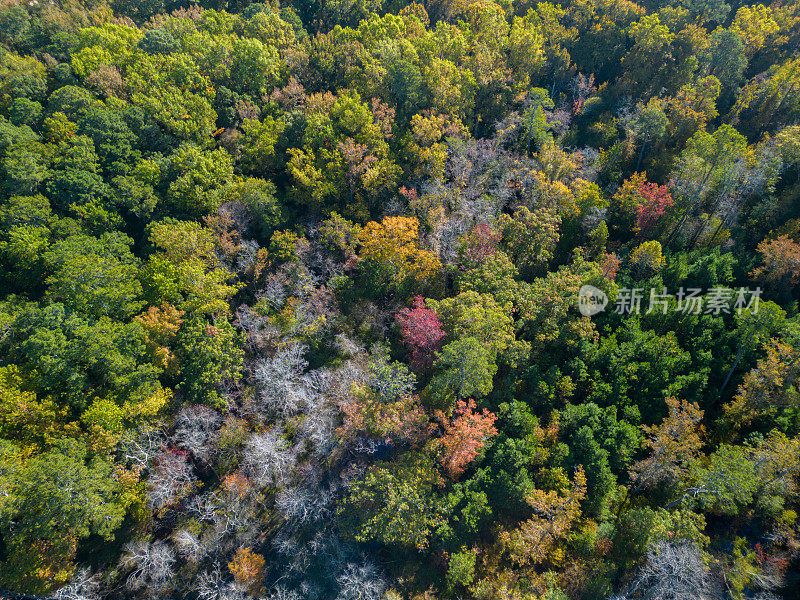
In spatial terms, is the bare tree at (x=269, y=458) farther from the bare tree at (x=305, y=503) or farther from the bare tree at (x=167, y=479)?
the bare tree at (x=167, y=479)

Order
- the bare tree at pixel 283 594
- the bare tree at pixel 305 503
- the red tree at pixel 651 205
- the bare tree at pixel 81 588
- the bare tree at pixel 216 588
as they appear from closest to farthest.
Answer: the bare tree at pixel 81 588
the bare tree at pixel 216 588
the bare tree at pixel 283 594
the bare tree at pixel 305 503
the red tree at pixel 651 205

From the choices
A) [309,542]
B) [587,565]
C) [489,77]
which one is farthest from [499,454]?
[489,77]

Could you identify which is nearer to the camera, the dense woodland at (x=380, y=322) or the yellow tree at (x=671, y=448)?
the dense woodland at (x=380, y=322)

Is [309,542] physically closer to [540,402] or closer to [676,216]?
[540,402]

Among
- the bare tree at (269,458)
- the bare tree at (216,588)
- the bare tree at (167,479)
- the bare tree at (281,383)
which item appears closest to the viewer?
the bare tree at (216,588)

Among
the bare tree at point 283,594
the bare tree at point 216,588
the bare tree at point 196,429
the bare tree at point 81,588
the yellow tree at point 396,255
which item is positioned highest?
the yellow tree at point 396,255

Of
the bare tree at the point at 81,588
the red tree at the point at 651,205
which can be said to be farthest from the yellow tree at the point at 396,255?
the bare tree at the point at 81,588

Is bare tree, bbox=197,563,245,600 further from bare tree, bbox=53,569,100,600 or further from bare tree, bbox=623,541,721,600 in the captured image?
bare tree, bbox=623,541,721,600
